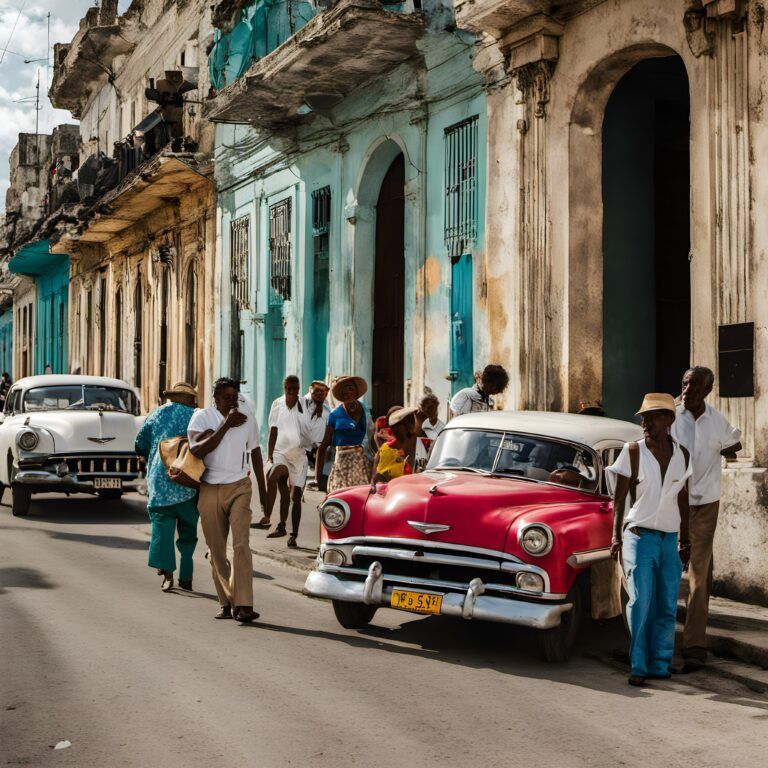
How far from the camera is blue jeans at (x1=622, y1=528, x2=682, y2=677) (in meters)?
6.05

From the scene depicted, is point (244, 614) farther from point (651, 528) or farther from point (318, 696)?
point (651, 528)

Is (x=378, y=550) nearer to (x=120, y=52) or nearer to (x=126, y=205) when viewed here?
(x=126, y=205)

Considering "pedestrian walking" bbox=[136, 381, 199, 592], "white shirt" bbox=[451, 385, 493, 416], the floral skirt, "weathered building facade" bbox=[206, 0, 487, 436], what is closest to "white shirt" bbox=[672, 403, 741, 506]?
"white shirt" bbox=[451, 385, 493, 416]

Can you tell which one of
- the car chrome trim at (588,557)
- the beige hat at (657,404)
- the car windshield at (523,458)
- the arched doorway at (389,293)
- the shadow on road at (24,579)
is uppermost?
the arched doorway at (389,293)

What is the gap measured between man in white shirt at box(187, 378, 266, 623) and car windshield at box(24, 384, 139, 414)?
7.24 m

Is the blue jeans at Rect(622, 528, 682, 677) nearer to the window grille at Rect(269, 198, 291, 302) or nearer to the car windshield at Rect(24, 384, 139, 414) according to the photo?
the car windshield at Rect(24, 384, 139, 414)

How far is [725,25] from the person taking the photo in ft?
31.1

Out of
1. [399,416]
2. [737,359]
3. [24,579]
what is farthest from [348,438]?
[737,359]

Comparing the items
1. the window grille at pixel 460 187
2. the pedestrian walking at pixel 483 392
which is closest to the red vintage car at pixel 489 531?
the pedestrian walking at pixel 483 392

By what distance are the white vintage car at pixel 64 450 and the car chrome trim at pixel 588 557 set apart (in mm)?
8125

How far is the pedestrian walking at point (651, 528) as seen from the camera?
6.05 meters

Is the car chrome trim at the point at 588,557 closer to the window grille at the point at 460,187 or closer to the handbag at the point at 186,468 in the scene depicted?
the handbag at the point at 186,468

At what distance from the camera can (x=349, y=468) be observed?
10219 mm

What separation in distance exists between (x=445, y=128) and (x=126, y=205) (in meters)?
13.0
